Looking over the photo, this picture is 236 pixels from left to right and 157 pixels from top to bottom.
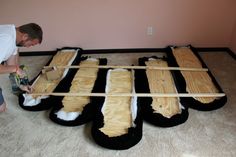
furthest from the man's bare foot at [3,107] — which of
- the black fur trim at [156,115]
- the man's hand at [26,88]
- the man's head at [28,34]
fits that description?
the black fur trim at [156,115]

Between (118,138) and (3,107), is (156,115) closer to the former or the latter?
(118,138)

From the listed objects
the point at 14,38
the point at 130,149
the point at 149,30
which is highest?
the point at 14,38

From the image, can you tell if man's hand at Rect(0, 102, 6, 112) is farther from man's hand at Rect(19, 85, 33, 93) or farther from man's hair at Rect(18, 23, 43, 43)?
man's hair at Rect(18, 23, 43, 43)

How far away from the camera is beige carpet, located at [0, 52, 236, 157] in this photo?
176 cm

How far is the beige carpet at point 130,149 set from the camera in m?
1.76

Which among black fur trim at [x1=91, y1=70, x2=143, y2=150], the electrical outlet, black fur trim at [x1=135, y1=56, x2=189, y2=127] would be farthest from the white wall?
black fur trim at [x1=91, y1=70, x2=143, y2=150]

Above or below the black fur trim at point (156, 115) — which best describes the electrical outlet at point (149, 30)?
above

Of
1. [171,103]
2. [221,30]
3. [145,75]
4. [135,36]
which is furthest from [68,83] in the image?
[221,30]

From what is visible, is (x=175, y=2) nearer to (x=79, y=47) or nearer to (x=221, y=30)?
(x=221, y=30)

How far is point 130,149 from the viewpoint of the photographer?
5.83ft

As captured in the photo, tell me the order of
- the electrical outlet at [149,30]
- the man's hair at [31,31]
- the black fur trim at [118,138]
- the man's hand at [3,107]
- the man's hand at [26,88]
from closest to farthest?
the black fur trim at [118,138], the man's hair at [31,31], the man's hand at [3,107], the man's hand at [26,88], the electrical outlet at [149,30]

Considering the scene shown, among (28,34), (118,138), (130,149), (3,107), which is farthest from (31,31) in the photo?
(130,149)

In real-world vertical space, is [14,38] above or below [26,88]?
above

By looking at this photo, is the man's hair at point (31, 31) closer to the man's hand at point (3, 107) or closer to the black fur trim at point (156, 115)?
the man's hand at point (3, 107)
